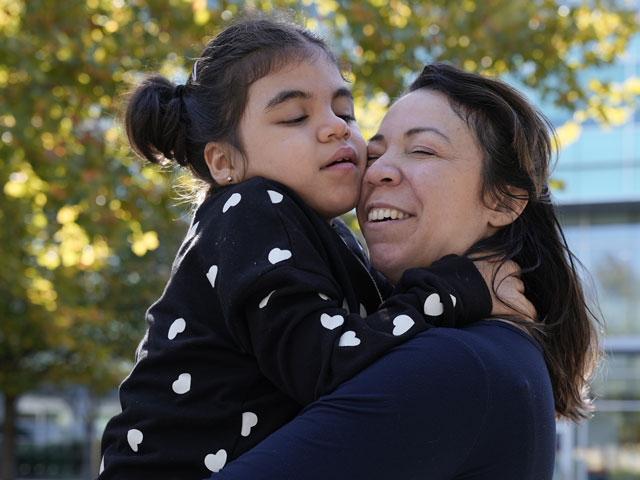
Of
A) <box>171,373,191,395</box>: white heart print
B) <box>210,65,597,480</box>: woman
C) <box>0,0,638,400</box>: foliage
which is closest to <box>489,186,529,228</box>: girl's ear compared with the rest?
<box>210,65,597,480</box>: woman

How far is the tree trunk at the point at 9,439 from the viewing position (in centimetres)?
1791

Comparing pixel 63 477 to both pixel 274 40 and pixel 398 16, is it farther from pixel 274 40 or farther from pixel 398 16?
pixel 274 40

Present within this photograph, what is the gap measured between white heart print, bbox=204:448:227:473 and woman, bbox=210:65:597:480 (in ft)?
0.83

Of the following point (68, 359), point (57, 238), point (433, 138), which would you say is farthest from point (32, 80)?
point (68, 359)

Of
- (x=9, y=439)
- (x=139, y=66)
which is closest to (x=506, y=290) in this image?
(x=139, y=66)


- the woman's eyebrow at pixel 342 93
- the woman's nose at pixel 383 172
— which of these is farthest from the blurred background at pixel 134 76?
the woman's nose at pixel 383 172

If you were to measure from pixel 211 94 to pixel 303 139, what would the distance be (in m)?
0.31

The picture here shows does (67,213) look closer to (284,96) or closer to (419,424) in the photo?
(284,96)

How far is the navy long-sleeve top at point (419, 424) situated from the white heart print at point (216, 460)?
0.23 meters

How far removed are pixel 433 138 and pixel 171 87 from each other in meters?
0.81

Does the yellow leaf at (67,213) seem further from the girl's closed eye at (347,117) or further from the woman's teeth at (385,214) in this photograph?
the woman's teeth at (385,214)

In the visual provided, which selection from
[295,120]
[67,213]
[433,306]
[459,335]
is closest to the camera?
[459,335]

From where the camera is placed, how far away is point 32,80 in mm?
6508

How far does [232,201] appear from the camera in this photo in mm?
1937
